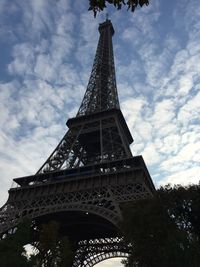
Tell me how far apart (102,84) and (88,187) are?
27029mm

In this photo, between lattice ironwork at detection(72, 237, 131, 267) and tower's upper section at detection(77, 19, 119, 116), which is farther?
tower's upper section at detection(77, 19, 119, 116)

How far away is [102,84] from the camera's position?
204ft

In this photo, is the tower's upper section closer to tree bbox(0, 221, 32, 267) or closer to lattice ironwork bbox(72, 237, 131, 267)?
lattice ironwork bbox(72, 237, 131, 267)

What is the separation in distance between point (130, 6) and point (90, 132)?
147 ft

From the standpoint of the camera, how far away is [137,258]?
21828mm

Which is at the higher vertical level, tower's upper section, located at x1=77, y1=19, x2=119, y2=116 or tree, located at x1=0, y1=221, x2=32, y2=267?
tower's upper section, located at x1=77, y1=19, x2=119, y2=116

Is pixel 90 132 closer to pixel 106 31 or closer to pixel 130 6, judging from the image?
pixel 106 31

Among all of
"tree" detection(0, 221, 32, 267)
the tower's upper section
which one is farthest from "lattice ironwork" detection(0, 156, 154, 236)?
the tower's upper section

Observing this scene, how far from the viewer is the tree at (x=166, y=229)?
19.5 metres

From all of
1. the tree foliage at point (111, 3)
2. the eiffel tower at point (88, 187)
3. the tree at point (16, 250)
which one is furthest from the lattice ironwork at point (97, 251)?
the tree foliage at point (111, 3)

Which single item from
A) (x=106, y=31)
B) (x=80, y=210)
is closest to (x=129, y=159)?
(x=80, y=210)

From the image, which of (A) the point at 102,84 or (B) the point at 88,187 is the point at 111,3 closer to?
(B) the point at 88,187

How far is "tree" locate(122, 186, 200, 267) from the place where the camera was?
19.5 m

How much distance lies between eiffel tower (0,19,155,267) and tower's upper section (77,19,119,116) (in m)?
0.53
